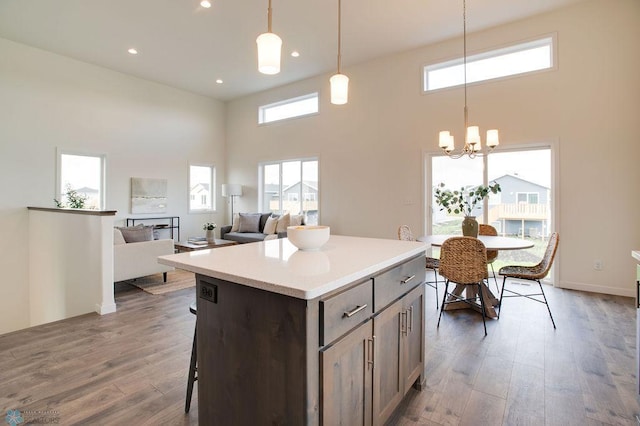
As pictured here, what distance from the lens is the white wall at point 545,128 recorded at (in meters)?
3.86

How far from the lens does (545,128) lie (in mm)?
4281

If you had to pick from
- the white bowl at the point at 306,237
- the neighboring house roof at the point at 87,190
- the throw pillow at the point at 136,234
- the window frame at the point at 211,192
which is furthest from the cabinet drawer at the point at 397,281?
the window frame at the point at 211,192

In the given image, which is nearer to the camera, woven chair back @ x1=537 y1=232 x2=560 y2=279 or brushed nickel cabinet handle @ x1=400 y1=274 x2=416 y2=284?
brushed nickel cabinet handle @ x1=400 y1=274 x2=416 y2=284

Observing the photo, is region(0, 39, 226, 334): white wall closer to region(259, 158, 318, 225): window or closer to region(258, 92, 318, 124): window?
region(258, 92, 318, 124): window

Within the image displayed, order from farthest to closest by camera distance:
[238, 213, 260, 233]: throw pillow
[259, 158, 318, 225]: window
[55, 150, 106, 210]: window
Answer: [238, 213, 260, 233]: throw pillow < [259, 158, 318, 225]: window < [55, 150, 106, 210]: window

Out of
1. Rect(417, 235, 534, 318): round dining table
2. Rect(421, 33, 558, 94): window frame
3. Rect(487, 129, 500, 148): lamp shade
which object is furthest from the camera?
Rect(421, 33, 558, 94): window frame

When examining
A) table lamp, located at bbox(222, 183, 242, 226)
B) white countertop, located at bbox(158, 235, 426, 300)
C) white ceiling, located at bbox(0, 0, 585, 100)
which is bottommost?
white countertop, located at bbox(158, 235, 426, 300)

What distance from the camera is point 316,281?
1.11 m

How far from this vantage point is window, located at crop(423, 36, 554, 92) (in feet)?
14.4

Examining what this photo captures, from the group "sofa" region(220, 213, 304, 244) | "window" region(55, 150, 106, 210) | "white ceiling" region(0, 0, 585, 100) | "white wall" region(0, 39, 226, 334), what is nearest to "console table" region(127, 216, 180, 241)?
"white wall" region(0, 39, 226, 334)

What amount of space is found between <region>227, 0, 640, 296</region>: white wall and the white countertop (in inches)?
137

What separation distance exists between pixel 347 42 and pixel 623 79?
11.9ft

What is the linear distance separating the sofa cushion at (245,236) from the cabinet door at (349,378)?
17.2 ft

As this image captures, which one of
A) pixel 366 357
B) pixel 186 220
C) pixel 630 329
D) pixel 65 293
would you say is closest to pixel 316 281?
pixel 366 357
